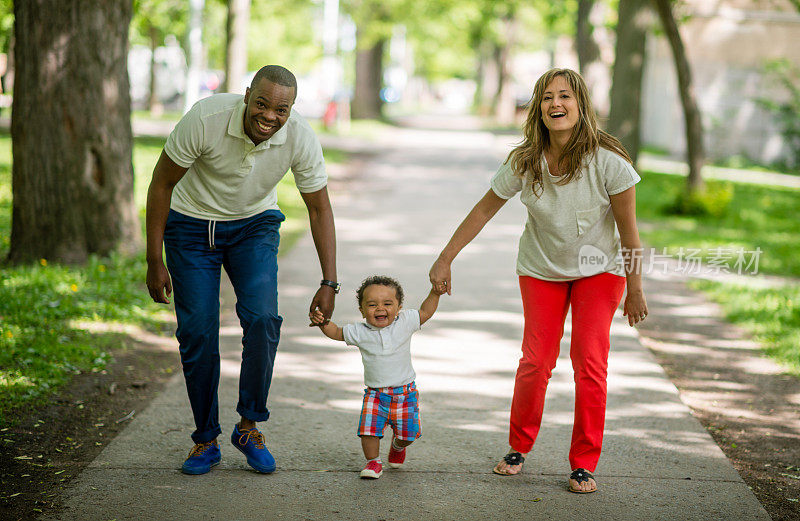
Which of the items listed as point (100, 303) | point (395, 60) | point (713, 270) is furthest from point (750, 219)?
point (395, 60)

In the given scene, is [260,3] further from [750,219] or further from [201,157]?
[201,157]

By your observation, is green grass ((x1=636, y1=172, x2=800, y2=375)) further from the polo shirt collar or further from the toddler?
the polo shirt collar

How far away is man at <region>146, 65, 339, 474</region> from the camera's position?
4008 mm

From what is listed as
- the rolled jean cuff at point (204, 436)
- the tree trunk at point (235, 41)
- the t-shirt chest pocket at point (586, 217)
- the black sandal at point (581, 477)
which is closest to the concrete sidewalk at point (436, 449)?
the black sandal at point (581, 477)

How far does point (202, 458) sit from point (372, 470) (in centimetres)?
78

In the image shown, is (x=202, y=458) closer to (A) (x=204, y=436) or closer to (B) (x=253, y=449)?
(A) (x=204, y=436)

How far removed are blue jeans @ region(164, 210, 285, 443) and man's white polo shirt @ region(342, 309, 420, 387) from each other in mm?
373

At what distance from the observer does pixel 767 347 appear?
7016mm

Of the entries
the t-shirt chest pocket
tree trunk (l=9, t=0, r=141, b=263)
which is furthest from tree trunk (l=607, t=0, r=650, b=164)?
the t-shirt chest pocket

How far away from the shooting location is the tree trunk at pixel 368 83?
121 ft

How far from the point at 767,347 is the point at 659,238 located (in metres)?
4.94

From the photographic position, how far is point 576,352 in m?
4.17

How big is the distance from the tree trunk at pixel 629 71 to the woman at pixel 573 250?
13.3m

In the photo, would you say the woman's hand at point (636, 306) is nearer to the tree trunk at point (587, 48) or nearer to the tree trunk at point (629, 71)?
the tree trunk at point (629, 71)
